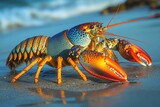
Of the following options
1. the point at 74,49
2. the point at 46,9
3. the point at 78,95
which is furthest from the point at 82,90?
the point at 46,9

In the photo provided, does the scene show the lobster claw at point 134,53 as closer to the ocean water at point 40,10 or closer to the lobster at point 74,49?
the lobster at point 74,49

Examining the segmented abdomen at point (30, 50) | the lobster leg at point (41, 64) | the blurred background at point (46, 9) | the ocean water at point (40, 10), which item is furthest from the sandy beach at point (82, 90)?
the ocean water at point (40, 10)

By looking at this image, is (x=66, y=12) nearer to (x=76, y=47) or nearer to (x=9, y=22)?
(x=9, y=22)

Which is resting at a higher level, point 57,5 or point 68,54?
point 57,5

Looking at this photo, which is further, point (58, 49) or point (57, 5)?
point (57, 5)

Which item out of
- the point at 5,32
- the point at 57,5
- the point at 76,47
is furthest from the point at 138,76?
Result: the point at 57,5

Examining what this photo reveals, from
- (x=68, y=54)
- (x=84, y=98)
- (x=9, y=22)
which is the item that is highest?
(x=9, y=22)

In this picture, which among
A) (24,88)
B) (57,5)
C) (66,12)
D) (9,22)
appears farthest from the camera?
(57,5)

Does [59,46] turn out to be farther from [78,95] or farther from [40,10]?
[40,10]

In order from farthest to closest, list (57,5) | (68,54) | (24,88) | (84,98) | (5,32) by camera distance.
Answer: (57,5), (5,32), (68,54), (24,88), (84,98)
